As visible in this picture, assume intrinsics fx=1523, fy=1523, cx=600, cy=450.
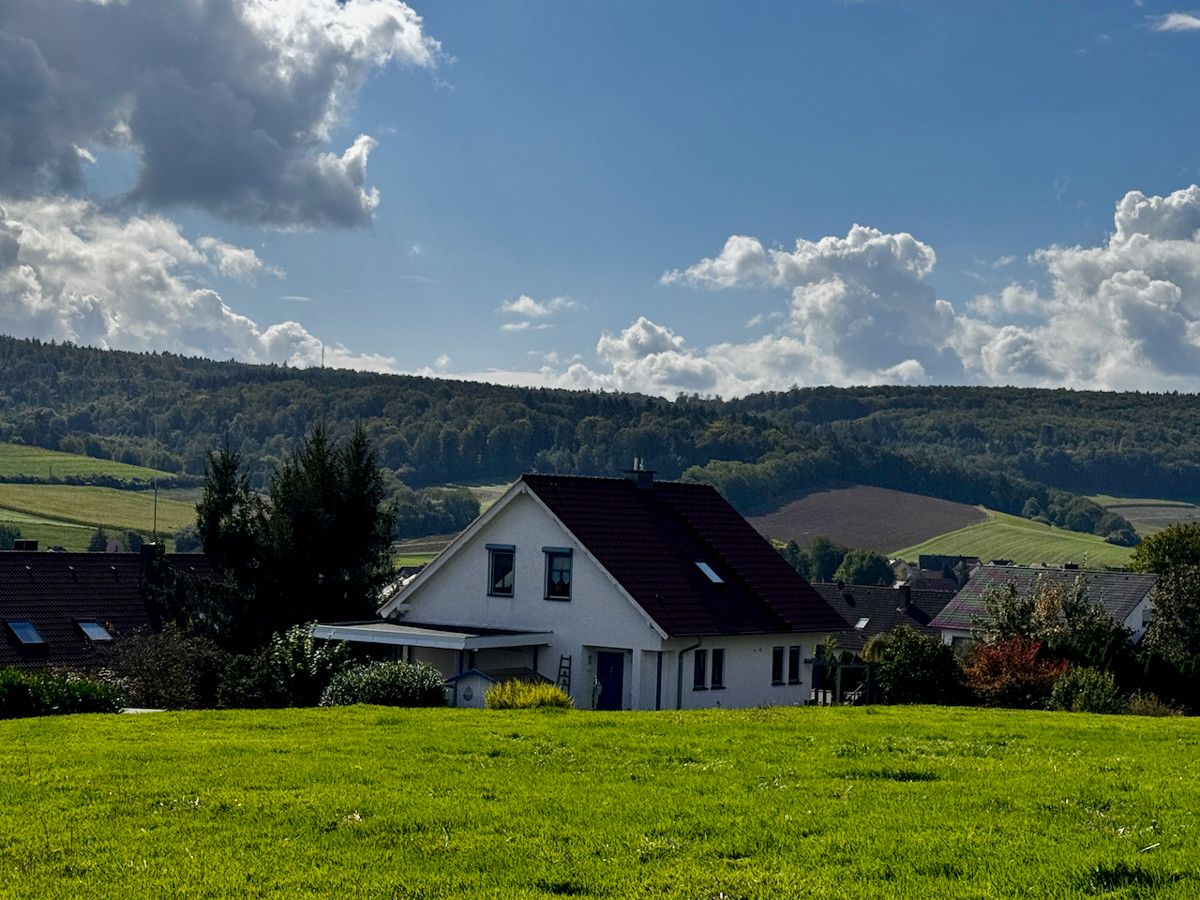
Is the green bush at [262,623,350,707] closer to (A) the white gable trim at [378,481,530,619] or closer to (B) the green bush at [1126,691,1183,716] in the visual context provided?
(A) the white gable trim at [378,481,530,619]

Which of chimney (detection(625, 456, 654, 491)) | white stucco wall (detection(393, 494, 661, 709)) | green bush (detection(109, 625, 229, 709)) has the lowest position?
green bush (detection(109, 625, 229, 709))

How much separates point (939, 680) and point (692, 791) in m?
25.1

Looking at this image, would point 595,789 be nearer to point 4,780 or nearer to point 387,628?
point 4,780

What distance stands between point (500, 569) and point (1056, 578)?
34021 mm

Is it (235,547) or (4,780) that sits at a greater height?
(235,547)

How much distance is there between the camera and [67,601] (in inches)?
2053

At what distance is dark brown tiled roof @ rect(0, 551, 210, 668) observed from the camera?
4888 cm

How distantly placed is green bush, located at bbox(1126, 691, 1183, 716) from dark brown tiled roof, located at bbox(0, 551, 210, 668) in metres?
31.8

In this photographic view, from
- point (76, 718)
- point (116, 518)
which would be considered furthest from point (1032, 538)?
point (76, 718)

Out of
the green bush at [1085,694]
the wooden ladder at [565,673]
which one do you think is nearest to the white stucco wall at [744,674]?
the wooden ladder at [565,673]

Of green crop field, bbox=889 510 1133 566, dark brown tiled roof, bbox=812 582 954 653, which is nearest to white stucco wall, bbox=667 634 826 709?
A: dark brown tiled roof, bbox=812 582 954 653

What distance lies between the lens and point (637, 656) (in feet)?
127

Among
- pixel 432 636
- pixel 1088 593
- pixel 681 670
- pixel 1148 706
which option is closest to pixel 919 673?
pixel 1148 706

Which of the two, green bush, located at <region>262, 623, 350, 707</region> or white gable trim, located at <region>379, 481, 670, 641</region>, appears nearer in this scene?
green bush, located at <region>262, 623, 350, 707</region>
